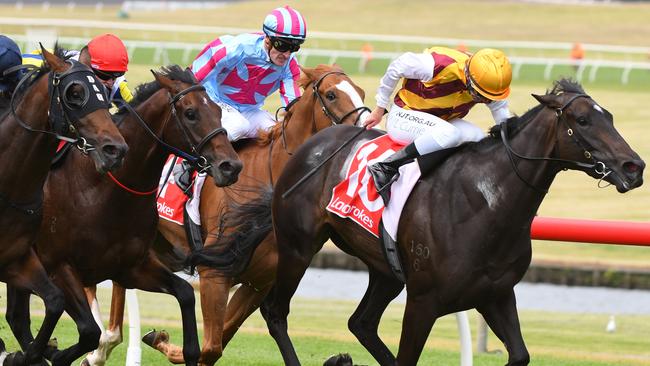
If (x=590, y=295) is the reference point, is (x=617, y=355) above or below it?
above

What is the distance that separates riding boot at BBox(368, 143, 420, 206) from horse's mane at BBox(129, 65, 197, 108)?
100 cm

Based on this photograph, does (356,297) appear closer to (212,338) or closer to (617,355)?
(617,355)

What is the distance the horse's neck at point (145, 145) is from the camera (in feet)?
20.3

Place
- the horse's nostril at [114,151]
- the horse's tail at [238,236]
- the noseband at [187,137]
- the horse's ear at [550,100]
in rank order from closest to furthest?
1. the horse's nostril at [114,151]
2. the horse's ear at [550,100]
3. the noseband at [187,137]
4. the horse's tail at [238,236]

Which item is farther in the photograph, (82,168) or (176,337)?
(176,337)

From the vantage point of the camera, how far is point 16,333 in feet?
22.1

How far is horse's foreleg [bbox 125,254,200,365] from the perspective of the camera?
20.6ft

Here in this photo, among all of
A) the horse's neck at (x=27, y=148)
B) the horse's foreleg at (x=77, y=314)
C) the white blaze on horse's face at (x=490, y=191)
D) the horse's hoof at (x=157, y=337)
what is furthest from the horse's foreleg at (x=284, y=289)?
the horse's neck at (x=27, y=148)

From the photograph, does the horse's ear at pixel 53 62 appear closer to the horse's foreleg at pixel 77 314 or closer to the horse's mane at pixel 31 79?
the horse's mane at pixel 31 79

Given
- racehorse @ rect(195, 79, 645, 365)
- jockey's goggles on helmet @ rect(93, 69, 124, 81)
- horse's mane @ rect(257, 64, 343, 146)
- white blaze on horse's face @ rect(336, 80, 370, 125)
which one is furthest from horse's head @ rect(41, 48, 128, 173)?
white blaze on horse's face @ rect(336, 80, 370, 125)

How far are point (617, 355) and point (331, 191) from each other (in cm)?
278

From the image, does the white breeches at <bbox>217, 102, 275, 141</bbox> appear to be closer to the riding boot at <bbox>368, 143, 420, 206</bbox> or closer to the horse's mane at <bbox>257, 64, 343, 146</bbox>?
the horse's mane at <bbox>257, 64, 343, 146</bbox>

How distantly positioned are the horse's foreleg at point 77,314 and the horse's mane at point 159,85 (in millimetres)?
887

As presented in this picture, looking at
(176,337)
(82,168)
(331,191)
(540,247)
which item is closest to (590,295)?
(540,247)
